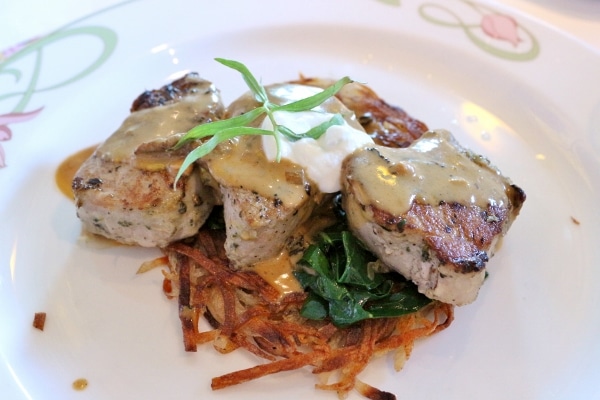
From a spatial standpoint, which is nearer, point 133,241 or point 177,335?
point 177,335

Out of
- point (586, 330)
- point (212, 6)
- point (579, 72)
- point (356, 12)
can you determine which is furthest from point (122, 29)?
point (586, 330)

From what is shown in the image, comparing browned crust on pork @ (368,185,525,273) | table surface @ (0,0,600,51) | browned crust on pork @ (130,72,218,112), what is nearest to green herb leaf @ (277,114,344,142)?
browned crust on pork @ (368,185,525,273)

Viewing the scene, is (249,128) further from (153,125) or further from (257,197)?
(153,125)

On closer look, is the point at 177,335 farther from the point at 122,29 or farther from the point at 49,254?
the point at 122,29

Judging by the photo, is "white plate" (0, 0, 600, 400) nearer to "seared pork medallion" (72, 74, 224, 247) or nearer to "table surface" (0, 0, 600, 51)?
"seared pork medallion" (72, 74, 224, 247)

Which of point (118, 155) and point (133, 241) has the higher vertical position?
point (118, 155)

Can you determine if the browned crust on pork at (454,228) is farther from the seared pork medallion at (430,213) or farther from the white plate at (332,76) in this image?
the white plate at (332,76)

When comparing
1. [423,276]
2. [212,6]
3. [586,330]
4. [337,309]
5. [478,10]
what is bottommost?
[586,330]
